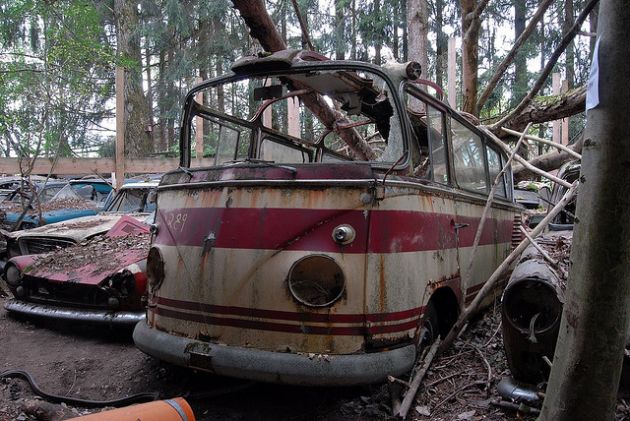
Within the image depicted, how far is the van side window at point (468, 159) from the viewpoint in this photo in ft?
15.2

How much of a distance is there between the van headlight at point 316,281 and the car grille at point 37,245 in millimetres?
4979

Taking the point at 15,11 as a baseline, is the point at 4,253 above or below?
below

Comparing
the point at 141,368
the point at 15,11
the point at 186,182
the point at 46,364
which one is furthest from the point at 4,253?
the point at 15,11

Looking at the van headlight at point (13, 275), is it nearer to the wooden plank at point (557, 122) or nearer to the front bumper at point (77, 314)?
the front bumper at point (77, 314)

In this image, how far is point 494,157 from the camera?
20.1 feet

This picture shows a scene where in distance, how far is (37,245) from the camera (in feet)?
23.4

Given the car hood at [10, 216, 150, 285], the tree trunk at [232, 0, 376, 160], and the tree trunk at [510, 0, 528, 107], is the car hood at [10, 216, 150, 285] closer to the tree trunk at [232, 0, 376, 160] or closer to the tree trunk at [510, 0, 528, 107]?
the tree trunk at [232, 0, 376, 160]

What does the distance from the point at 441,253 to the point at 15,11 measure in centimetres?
1311

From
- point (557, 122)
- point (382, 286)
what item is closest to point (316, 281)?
point (382, 286)

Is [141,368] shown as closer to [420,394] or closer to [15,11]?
[420,394]

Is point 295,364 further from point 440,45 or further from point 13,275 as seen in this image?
point 440,45

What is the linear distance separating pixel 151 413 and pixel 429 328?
2.23 m

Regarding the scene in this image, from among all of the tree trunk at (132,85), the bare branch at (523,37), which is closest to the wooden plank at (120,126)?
the tree trunk at (132,85)

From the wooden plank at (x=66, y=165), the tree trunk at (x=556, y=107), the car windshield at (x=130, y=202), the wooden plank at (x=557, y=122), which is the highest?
the wooden plank at (x=557, y=122)
